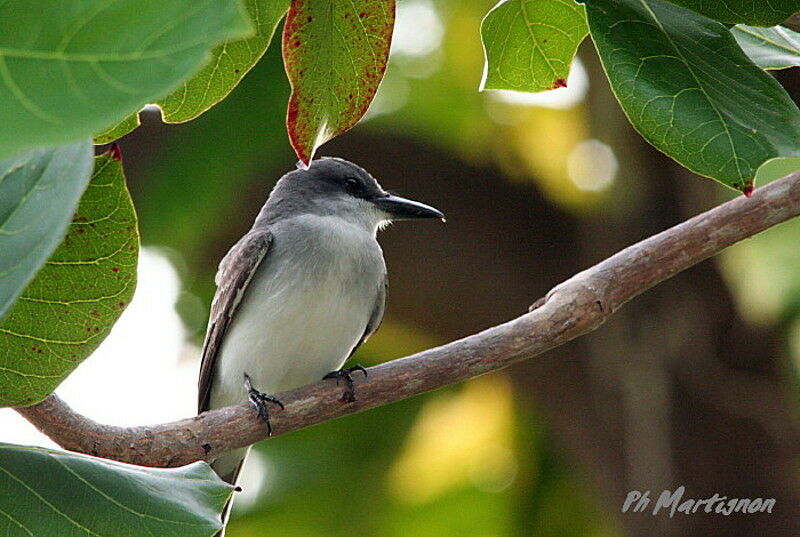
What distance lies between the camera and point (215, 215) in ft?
17.6

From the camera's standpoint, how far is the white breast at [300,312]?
3.54 meters

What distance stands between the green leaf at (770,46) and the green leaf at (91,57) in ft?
4.50

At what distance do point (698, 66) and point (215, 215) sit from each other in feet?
13.2

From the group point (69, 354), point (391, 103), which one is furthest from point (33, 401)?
→ point (391, 103)

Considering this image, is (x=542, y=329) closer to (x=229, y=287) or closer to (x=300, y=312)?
(x=300, y=312)

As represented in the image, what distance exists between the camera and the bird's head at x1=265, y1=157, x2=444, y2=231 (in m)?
3.99

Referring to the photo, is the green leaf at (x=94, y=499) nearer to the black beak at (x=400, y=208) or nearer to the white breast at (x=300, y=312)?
the white breast at (x=300, y=312)

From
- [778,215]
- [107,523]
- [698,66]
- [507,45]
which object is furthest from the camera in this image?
[778,215]

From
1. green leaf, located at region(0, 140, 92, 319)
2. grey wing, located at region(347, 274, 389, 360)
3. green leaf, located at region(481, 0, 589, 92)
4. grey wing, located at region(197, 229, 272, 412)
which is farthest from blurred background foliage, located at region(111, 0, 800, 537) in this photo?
green leaf, located at region(0, 140, 92, 319)

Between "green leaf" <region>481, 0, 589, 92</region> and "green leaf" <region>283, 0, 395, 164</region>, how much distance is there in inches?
10.6

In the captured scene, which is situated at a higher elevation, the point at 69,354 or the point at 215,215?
the point at 69,354

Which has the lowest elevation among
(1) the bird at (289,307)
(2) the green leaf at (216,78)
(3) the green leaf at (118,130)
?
(1) the bird at (289,307)

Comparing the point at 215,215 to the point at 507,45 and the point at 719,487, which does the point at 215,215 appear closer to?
the point at 719,487

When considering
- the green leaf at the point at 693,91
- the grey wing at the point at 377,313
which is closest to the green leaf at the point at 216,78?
the green leaf at the point at 693,91
